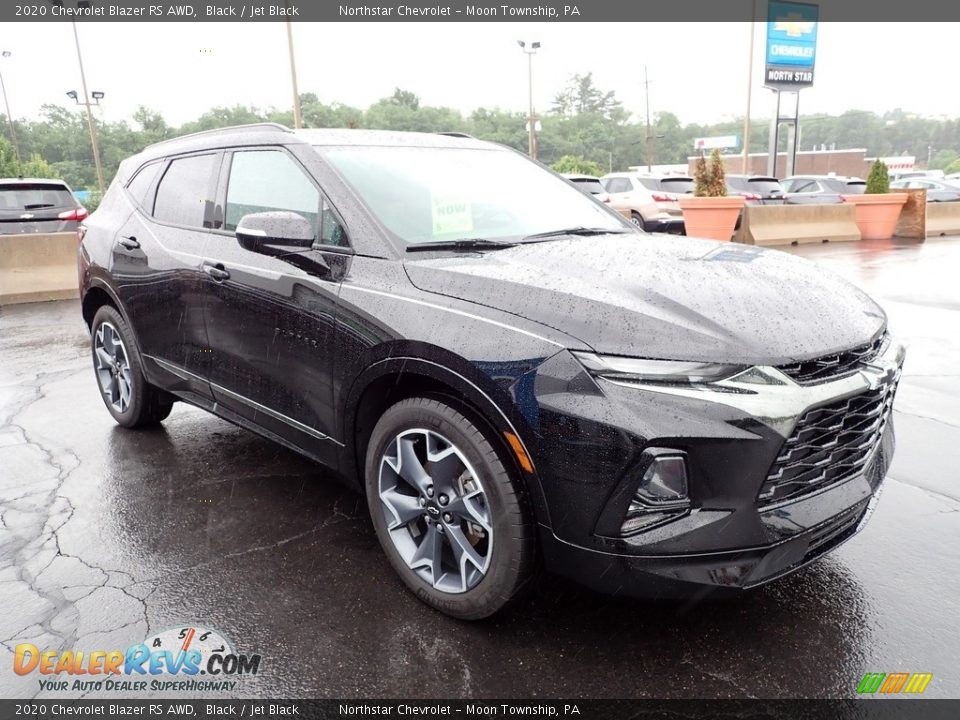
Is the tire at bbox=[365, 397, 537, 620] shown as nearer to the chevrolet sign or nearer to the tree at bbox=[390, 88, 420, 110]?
the chevrolet sign

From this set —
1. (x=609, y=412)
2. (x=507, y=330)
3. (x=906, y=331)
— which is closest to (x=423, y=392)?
(x=507, y=330)

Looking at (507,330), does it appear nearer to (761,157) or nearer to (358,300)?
(358,300)

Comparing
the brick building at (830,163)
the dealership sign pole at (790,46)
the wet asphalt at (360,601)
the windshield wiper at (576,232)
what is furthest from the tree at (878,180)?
the brick building at (830,163)

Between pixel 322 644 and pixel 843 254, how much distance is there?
13903mm

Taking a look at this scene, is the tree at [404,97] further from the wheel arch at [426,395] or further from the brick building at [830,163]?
the wheel arch at [426,395]

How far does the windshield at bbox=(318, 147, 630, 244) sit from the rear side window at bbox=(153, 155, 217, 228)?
40.9 inches

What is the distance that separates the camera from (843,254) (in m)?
13.7

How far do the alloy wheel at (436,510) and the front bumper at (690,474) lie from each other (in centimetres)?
36

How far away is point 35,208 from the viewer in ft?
38.1

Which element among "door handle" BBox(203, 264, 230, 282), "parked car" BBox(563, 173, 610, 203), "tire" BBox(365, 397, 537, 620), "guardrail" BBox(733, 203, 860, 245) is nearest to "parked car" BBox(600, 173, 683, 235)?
"parked car" BBox(563, 173, 610, 203)

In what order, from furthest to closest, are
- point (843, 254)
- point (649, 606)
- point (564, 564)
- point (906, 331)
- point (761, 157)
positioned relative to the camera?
point (761, 157) < point (843, 254) < point (906, 331) < point (649, 606) < point (564, 564)

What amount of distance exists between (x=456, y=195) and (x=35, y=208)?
36.6ft

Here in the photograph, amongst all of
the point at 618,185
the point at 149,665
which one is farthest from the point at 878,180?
the point at 149,665

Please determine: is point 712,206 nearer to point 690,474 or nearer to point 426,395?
point 426,395
